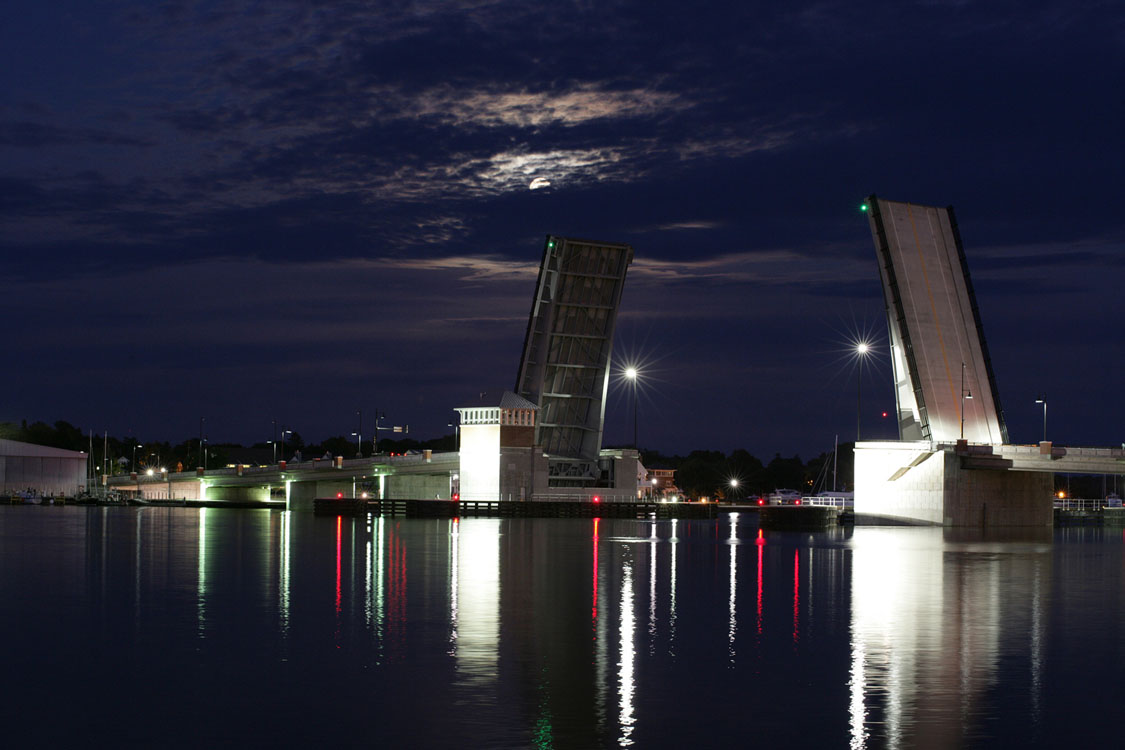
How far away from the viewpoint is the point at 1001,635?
19.4 metres

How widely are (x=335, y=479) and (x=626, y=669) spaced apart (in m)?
72.9

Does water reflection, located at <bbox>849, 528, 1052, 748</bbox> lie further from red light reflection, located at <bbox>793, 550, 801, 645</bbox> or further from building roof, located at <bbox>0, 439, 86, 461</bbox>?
building roof, located at <bbox>0, 439, 86, 461</bbox>

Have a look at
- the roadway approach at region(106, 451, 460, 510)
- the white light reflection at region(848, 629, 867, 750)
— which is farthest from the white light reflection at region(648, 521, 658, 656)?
the roadway approach at region(106, 451, 460, 510)

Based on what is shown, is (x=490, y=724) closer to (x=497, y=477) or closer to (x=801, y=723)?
(x=801, y=723)

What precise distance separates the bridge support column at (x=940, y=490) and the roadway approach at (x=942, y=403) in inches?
1.8

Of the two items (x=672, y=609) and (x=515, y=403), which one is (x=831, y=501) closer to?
(x=515, y=403)

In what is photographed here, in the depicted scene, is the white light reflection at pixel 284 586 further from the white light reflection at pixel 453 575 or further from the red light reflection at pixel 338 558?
the white light reflection at pixel 453 575

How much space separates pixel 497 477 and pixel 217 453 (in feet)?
290

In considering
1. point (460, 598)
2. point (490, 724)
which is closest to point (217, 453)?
point (460, 598)

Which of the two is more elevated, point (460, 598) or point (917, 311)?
point (917, 311)

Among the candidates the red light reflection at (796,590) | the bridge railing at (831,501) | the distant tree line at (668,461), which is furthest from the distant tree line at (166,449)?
the red light reflection at (796,590)

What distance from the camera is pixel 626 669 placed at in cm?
1567

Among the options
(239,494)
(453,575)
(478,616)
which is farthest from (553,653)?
(239,494)

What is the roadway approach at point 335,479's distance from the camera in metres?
76.7
